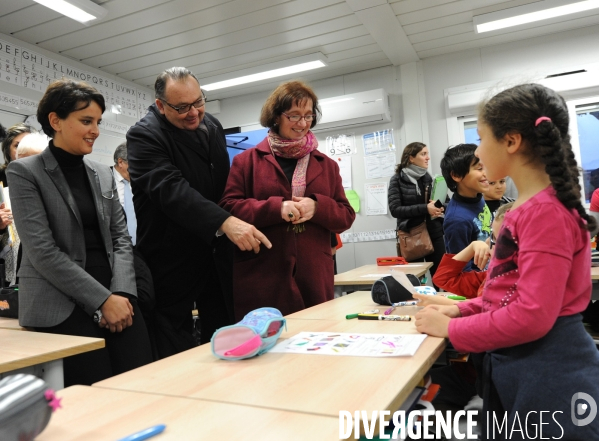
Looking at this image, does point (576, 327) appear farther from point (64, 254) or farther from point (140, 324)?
point (64, 254)

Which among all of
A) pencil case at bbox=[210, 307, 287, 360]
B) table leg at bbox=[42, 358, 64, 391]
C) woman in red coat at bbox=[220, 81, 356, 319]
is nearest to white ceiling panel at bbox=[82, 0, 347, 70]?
woman in red coat at bbox=[220, 81, 356, 319]

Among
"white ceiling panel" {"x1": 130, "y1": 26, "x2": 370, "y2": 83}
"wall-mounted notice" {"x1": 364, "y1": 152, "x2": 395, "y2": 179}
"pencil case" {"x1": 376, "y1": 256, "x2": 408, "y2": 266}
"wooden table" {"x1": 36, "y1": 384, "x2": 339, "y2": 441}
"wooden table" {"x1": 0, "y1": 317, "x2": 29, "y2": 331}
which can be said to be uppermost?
"white ceiling panel" {"x1": 130, "y1": 26, "x2": 370, "y2": 83}

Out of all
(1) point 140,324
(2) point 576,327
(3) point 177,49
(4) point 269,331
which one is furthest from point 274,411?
(3) point 177,49

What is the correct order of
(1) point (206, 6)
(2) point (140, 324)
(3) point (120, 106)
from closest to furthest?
(2) point (140, 324) < (1) point (206, 6) < (3) point (120, 106)

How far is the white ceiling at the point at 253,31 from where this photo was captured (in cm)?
385

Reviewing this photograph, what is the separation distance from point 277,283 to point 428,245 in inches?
107

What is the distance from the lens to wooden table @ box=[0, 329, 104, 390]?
3.84 ft

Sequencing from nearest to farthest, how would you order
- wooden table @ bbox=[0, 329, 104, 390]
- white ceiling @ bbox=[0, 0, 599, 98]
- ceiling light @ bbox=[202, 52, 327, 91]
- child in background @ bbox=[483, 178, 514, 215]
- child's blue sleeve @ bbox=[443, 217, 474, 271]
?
1. wooden table @ bbox=[0, 329, 104, 390]
2. child's blue sleeve @ bbox=[443, 217, 474, 271]
3. child in background @ bbox=[483, 178, 514, 215]
4. white ceiling @ bbox=[0, 0, 599, 98]
5. ceiling light @ bbox=[202, 52, 327, 91]

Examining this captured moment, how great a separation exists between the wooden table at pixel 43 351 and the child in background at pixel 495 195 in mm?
1830

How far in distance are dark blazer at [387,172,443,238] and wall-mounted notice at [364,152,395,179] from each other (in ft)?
3.19

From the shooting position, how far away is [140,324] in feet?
5.84

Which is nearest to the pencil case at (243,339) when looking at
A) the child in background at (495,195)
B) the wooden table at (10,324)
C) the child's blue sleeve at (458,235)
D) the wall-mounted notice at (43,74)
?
the wooden table at (10,324)

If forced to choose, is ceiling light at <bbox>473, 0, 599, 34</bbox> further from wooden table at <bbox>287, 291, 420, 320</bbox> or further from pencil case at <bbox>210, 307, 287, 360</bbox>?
pencil case at <bbox>210, 307, 287, 360</bbox>

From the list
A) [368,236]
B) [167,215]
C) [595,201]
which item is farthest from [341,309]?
[368,236]
